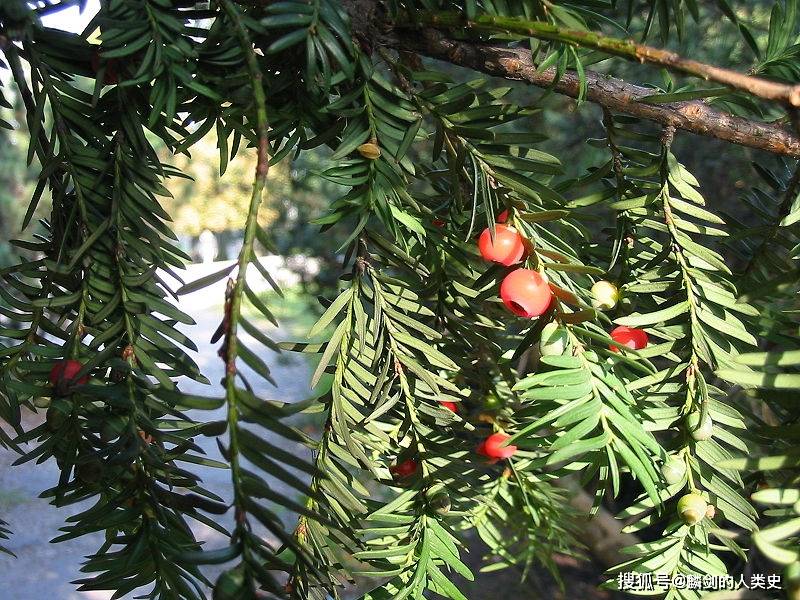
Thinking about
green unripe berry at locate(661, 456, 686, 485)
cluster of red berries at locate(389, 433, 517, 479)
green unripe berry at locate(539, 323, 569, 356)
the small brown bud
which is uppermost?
the small brown bud

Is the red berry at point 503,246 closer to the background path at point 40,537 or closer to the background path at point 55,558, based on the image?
the background path at point 40,537

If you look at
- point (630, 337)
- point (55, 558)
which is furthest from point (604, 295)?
point (55, 558)

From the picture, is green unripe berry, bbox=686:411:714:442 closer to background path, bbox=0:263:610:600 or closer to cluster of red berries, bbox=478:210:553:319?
cluster of red berries, bbox=478:210:553:319

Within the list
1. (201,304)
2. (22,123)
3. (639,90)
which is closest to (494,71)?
(639,90)

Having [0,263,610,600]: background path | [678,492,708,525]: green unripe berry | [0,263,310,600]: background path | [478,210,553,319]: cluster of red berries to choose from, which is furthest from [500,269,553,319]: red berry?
[0,263,610,600]: background path

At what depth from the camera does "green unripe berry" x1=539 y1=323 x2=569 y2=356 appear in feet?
0.90

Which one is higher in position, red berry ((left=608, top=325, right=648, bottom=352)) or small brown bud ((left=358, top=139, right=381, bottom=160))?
small brown bud ((left=358, top=139, right=381, bottom=160))

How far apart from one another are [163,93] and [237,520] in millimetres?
178

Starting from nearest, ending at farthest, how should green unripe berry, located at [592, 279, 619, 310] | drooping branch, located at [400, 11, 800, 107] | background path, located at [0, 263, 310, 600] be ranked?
drooping branch, located at [400, 11, 800, 107], green unripe berry, located at [592, 279, 619, 310], background path, located at [0, 263, 310, 600]

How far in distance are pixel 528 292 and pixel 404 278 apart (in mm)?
86

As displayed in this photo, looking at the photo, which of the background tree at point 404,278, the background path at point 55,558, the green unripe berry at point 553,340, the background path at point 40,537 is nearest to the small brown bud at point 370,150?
the background tree at point 404,278

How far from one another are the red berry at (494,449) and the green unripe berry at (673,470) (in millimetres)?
94

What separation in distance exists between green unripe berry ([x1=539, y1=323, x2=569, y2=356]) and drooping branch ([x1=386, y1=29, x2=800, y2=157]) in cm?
11

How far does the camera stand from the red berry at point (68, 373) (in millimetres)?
293
